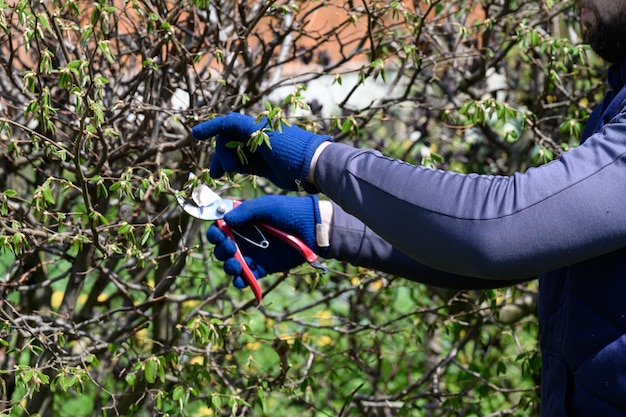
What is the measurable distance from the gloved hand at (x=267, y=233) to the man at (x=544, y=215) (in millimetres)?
207

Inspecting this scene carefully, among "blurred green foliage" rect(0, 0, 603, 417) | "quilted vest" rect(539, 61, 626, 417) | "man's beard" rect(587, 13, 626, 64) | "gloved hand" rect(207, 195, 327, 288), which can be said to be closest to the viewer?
"quilted vest" rect(539, 61, 626, 417)

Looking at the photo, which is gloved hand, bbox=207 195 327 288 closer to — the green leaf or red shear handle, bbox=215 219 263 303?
red shear handle, bbox=215 219 263 303

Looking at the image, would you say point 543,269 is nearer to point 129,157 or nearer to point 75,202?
point 129,157

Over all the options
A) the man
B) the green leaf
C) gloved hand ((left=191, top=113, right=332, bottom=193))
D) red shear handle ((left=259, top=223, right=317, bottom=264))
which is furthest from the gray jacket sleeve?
the green leaf

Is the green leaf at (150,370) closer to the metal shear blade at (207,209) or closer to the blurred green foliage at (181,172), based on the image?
the blurred green foliage at (181,172)

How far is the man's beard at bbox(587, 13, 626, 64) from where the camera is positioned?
1.97m

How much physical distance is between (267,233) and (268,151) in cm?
46

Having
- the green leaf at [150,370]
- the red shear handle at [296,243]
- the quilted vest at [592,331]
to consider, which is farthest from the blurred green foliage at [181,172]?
the quilted vest at [592,331]

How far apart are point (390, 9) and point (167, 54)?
0.73 metres

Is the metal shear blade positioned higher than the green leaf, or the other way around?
the metal shear blade

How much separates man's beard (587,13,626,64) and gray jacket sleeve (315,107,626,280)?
32 cm

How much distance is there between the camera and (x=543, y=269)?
173 centimetres

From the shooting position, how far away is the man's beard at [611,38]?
6.47 feet

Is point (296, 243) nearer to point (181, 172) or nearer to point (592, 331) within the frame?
point (181, 172)
